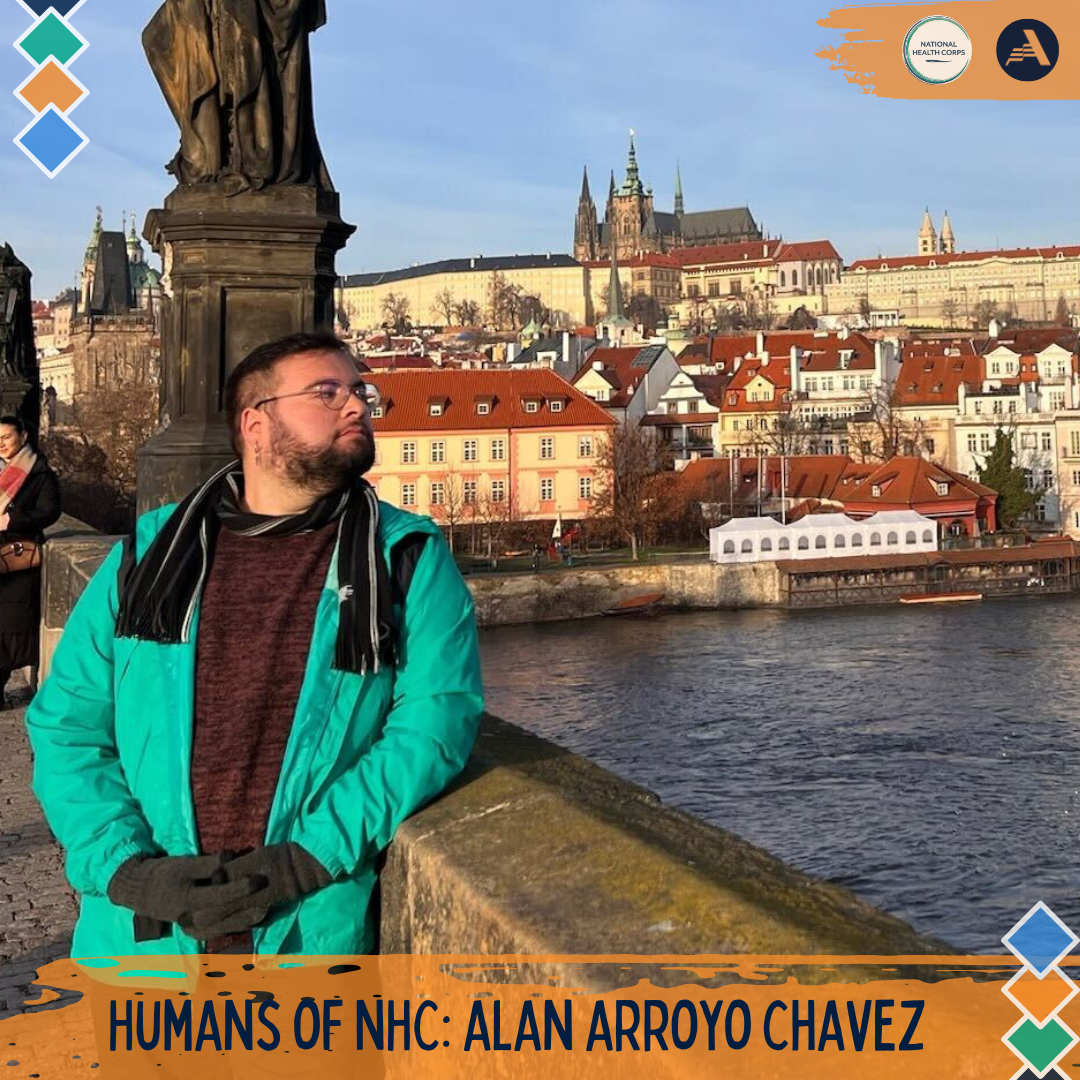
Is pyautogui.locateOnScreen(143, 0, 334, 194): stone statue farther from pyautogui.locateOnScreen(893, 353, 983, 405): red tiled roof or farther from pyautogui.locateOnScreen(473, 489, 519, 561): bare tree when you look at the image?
pyautogui.locateOnScreen(893, 353, 983, 405): red tiled roof

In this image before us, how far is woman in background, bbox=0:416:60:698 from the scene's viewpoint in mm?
7164

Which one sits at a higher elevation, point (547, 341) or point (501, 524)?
point (547, 341)

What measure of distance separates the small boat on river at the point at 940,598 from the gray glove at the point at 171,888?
48252 mm

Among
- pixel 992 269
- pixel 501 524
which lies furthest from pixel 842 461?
pixel 992 269

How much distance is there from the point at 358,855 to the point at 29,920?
7.28 ft

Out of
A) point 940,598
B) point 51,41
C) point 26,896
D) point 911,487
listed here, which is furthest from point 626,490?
point 26,896

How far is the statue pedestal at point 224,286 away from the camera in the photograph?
6.01 metres

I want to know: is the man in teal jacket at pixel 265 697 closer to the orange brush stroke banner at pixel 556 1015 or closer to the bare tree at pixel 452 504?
the orange brush stroke banner at pixel 556 1015

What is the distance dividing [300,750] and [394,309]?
6794 inches

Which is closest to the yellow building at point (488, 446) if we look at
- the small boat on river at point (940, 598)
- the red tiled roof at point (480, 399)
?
the red tiled roof at point (480, 399)

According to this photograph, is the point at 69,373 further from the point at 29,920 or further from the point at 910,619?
the point at 29,920

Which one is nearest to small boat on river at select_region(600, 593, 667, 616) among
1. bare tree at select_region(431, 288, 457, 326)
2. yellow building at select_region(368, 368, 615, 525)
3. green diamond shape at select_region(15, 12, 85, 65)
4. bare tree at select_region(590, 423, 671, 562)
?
bare tree at select_region(590, 423, 671, 562)

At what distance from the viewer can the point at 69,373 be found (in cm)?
11862

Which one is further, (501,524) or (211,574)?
(501,524)
